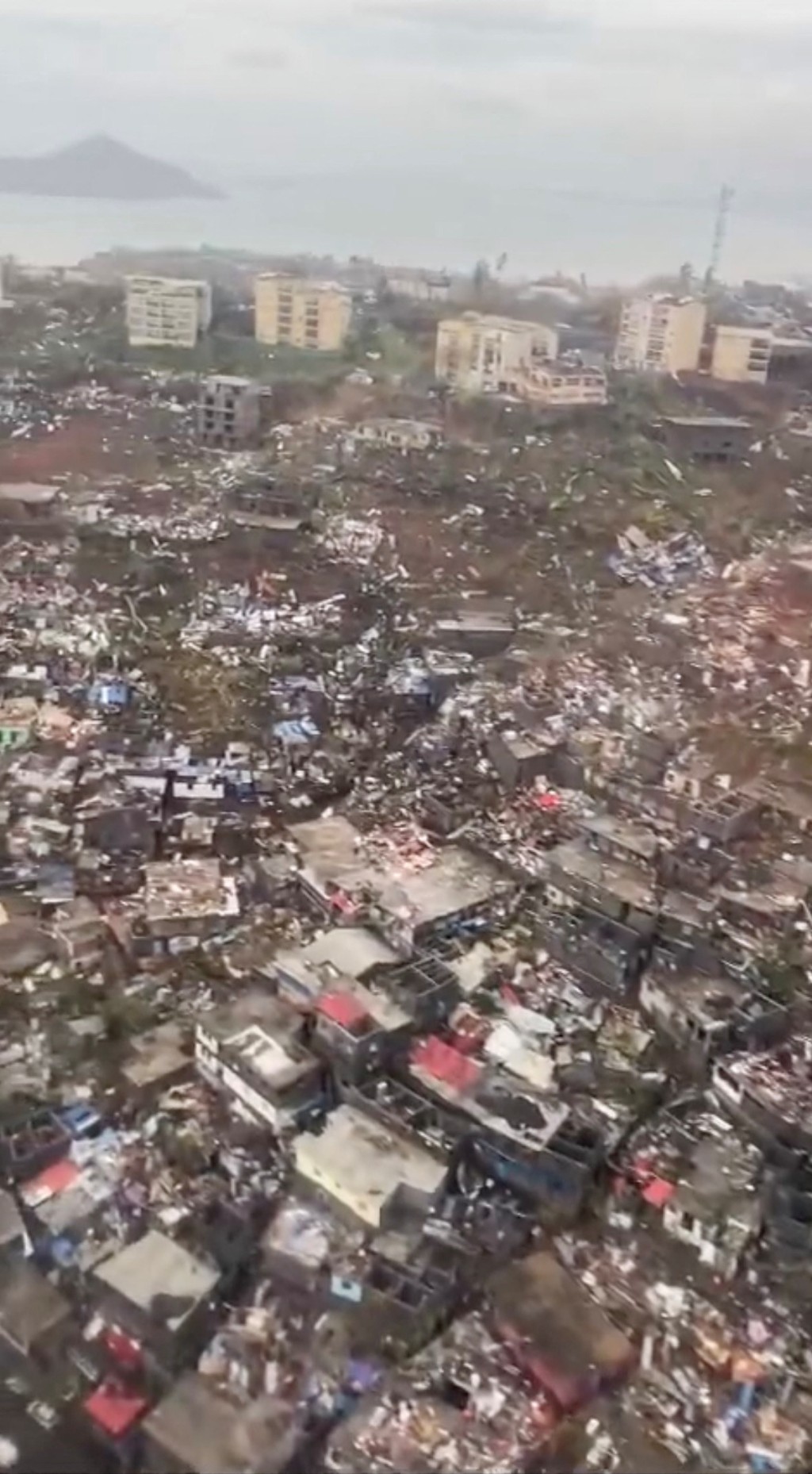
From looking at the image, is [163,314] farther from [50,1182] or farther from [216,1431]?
[216,1431]

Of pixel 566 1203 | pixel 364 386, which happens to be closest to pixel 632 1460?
pixel 566 1203

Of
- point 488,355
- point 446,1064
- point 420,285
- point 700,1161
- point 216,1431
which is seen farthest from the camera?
point 420,285

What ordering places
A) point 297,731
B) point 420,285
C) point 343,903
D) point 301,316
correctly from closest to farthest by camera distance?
point 343,903 < point 297,731 < point 301,316 < point 420,285

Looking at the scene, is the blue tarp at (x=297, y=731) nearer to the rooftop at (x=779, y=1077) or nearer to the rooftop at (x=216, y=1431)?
the rooftop at (x=779, y=1077)

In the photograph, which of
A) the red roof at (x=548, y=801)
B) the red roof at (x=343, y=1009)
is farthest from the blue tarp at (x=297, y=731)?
the red roof at (x=343, y=1009)

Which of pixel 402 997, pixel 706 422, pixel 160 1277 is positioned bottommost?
pixel 160 1277

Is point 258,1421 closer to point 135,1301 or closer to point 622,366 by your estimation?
point 135,1301

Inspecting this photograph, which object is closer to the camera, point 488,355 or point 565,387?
point 565,387

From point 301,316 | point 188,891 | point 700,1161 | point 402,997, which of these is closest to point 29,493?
point 188,891
